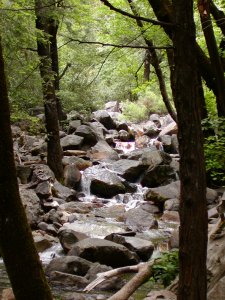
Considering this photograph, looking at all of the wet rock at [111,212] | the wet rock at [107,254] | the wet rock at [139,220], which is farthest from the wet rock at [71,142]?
the wet rock at [107,254]

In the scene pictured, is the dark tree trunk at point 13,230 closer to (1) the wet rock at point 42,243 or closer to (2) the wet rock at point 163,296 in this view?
(2) the wet rock at point 163,296

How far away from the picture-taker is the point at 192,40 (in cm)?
277

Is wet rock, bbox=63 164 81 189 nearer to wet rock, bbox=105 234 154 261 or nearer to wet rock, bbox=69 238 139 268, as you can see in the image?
wet rock, bbox=105 234 154 261

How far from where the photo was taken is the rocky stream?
7.38m

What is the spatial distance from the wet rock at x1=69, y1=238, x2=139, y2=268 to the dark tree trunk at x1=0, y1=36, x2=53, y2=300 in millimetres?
4335

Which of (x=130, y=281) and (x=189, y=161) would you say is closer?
(x=189, y=161)

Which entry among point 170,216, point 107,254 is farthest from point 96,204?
point 107,254

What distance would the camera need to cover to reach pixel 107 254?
774 cm

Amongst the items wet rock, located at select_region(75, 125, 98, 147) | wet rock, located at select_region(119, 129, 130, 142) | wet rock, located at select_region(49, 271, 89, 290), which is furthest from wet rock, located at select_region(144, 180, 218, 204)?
wet rock, located at select_region(119, 129, 130, 142)

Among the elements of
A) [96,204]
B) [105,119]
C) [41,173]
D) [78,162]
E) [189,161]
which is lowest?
[96,204]

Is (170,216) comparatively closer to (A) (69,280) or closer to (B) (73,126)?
(A) (69,280)

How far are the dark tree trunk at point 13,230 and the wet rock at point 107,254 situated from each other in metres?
4.33

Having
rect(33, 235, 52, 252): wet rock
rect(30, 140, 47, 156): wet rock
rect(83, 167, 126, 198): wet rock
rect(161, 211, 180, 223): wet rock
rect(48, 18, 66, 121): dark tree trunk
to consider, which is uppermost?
rect(48, 18, 66, 121): dark tree trunk

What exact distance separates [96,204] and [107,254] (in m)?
5.71
